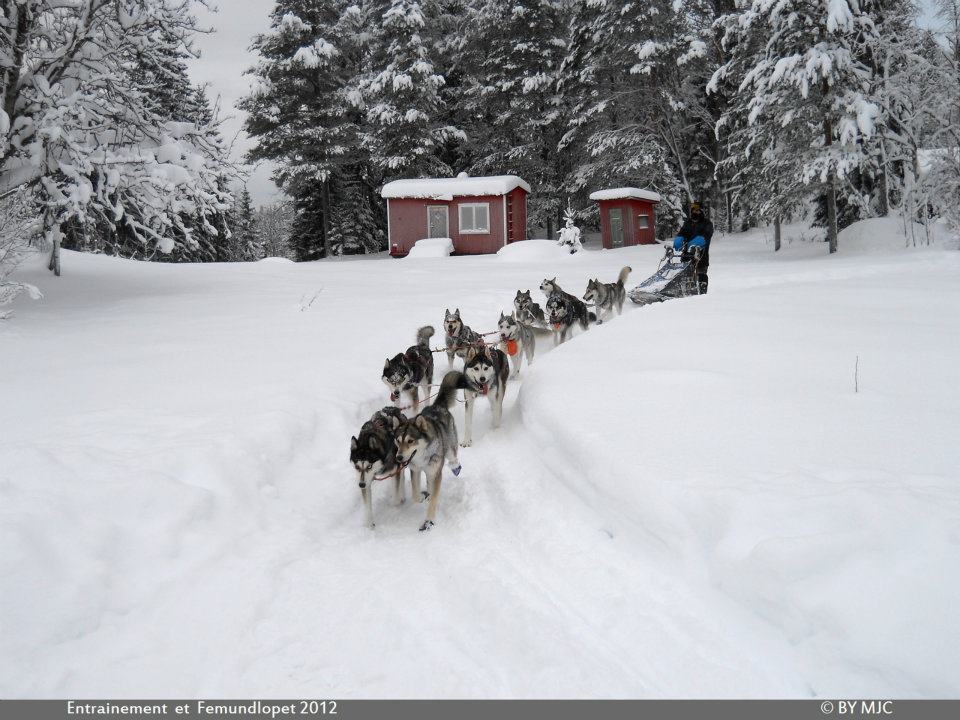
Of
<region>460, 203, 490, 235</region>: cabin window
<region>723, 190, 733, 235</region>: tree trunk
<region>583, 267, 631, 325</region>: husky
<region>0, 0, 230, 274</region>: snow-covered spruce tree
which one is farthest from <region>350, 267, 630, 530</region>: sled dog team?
<region>723, 190, 733, 235</region>: tree trunk

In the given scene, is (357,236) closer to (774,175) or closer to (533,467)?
(774,175)

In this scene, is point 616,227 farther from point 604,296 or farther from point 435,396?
point 435,396

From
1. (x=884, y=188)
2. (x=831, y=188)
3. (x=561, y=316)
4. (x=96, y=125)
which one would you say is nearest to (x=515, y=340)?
(x=561, y=316)

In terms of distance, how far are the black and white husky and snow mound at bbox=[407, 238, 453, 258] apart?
72.0 feet

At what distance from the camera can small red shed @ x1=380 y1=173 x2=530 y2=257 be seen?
90.5 feet

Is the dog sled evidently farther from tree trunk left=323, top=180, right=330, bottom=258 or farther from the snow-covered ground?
tree trunk left=323, top=180, right=330, bottom=258

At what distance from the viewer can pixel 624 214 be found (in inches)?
1035

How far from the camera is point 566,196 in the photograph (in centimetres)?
3228

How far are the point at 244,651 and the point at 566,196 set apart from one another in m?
31.7

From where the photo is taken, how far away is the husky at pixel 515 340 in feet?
25.5

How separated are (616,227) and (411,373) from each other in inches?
870

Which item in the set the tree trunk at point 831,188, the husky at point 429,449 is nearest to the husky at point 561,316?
the husky at point 429,449

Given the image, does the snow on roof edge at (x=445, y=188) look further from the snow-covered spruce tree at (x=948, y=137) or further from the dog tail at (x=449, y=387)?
the dog tail at (x=449, y=387)

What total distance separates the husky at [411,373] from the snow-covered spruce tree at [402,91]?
81.7 ft
